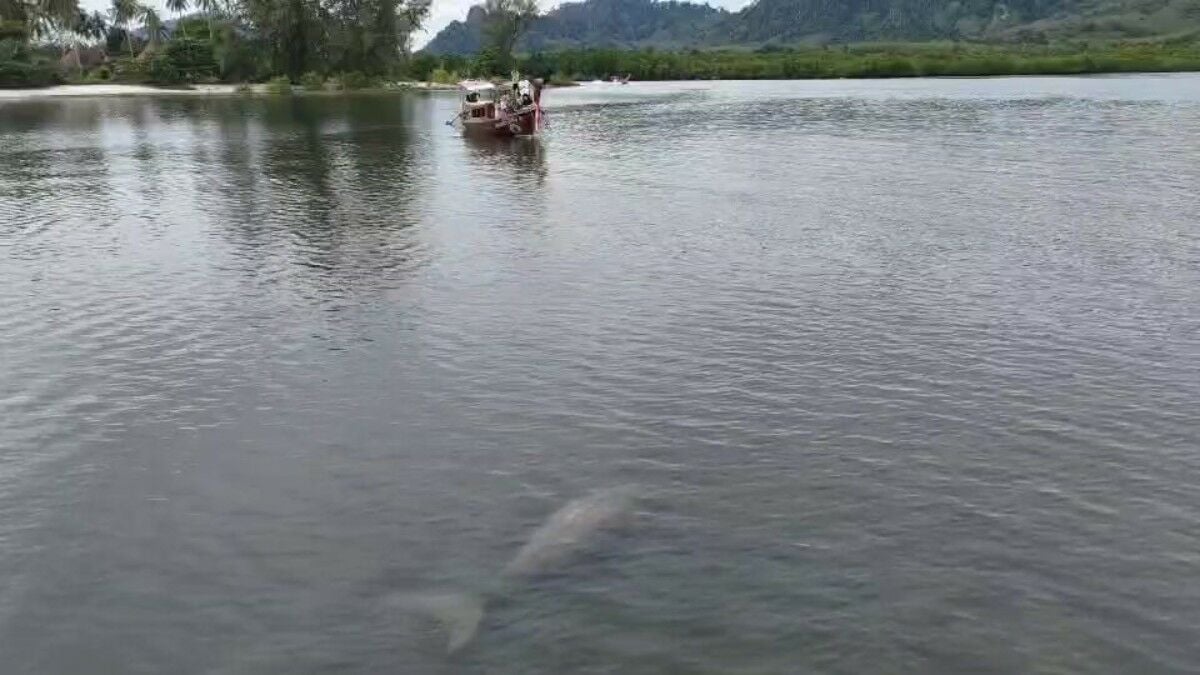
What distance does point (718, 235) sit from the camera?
4225 centimetres

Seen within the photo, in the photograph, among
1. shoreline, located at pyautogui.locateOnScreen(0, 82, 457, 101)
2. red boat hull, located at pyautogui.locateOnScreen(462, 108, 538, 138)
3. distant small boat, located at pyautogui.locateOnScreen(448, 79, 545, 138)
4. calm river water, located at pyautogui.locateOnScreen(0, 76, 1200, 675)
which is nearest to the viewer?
calm river water, located at pyautogui.locateOnScreen(0, 76, 1200, 675)

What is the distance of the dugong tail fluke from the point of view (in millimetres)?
14648

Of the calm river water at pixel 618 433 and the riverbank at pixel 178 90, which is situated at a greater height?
the riverbank at pixel 178 90

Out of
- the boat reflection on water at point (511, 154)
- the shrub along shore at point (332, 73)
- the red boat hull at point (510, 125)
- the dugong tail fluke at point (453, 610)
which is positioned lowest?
the dugong tail fluke at point (453, 610)

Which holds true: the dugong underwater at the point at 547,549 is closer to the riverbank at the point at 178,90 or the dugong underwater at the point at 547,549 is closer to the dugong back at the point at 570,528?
the dugong back at the point at 570,528

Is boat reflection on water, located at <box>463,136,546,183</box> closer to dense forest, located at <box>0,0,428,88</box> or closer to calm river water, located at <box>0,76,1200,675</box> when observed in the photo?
calm river water, located at <box>0,76,1200,675</box>

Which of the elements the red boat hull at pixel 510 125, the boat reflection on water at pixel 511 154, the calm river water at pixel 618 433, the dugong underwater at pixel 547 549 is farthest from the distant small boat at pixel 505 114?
the dugong underwater at pixel 547 549

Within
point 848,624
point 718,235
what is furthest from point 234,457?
point 718,235

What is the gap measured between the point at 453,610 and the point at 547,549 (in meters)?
2.16

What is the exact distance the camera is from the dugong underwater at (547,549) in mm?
15031

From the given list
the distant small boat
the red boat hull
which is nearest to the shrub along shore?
the distant small boat

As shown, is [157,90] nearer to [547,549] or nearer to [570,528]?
[570,528]

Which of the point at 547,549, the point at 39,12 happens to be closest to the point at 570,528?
the point at 547,549

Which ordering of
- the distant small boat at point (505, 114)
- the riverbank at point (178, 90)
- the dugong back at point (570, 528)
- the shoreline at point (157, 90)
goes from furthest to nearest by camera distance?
the riverbank at point (178, 90), the shoreline at point (157, 90), the distant small boat at point (505, 114), the dugong back at point (570, 528)
